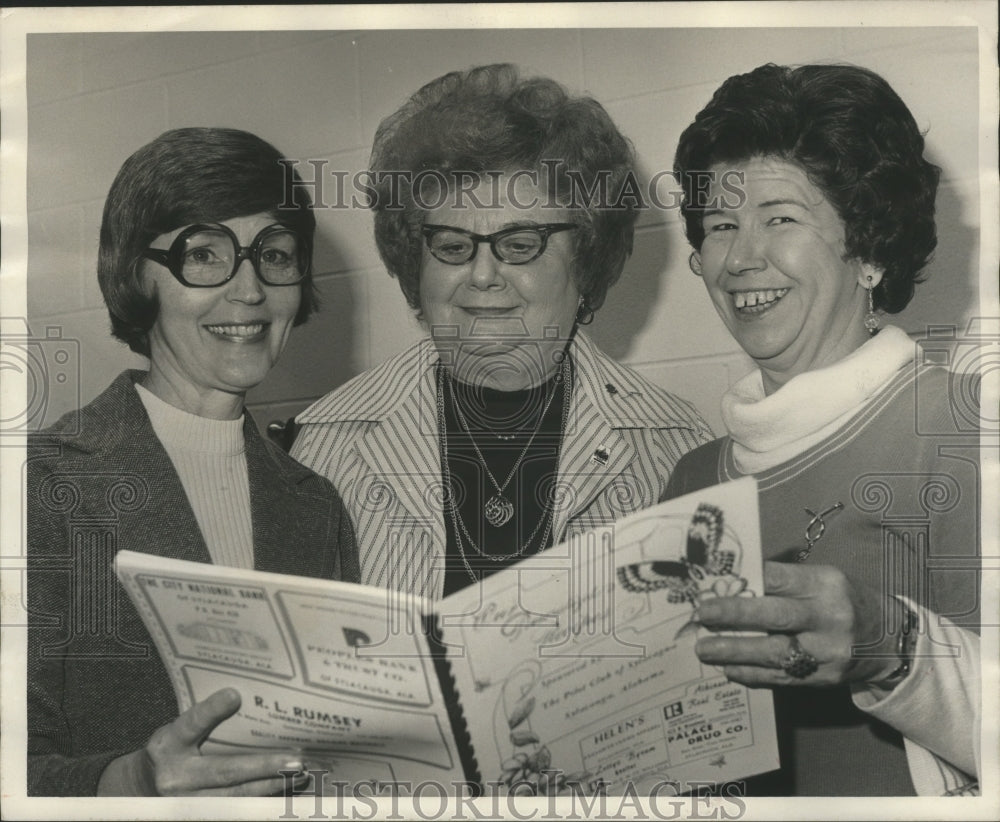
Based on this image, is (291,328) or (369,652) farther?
(291,328)

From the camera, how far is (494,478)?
1701 mm

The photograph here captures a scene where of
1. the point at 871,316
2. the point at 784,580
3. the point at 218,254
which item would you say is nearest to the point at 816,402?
the point at 871,316

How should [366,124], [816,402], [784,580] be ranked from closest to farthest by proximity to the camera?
[784,580] → [816,402] → [366,124]

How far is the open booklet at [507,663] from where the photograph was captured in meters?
1.52

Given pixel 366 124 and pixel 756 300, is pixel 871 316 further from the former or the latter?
pixel 366 124

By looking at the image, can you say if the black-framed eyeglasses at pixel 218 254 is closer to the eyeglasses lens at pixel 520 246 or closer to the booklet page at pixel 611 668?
the eyeglasses lens at pixel 520 246

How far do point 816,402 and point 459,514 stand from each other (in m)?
0.52

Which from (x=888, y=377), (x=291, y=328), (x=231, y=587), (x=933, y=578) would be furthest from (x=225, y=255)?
(x=933, y=578)

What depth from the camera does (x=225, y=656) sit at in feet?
5.10

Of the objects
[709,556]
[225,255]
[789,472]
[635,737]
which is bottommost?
[635,737]

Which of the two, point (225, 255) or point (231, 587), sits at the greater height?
point (225, 255)

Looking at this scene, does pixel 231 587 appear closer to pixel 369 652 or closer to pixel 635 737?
pixel 369 652

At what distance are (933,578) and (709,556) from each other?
0.38m

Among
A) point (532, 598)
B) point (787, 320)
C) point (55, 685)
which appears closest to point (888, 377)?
point (787, 320)
